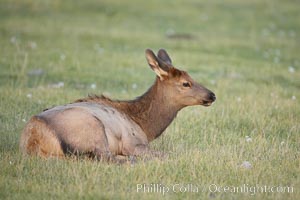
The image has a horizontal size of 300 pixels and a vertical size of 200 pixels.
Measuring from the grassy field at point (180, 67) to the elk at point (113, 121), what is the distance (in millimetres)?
236

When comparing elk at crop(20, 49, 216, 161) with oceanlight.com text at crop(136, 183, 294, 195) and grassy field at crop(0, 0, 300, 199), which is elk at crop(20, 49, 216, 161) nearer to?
grassy field at crop(0, 0, 300, 199)

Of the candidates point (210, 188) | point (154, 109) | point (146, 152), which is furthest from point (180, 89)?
point (210, 188)

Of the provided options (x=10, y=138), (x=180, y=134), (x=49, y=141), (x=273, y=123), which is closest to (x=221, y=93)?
(x=273, y=123)

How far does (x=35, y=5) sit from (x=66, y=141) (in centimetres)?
1898

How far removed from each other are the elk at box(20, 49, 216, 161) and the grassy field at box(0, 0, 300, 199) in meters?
0.24

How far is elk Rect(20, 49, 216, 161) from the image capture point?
788 cm

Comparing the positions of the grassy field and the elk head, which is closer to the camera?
the grassy field

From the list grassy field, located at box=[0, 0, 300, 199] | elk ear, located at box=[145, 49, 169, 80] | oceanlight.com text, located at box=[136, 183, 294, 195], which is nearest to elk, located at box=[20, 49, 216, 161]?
elk ear, located at box=[145, 49, 169, 80]

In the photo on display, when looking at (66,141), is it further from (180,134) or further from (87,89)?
(87,89)

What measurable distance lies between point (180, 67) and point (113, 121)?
876 cm

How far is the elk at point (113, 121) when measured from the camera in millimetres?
7875

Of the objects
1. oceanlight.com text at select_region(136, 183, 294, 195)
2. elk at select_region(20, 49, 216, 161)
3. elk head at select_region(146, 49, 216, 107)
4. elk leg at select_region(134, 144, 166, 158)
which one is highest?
elk head at select_region(146, 49, 216, 107)

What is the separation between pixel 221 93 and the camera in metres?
13.8

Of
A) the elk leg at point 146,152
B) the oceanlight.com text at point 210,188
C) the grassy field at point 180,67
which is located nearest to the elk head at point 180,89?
the grassy field at point 180,67
